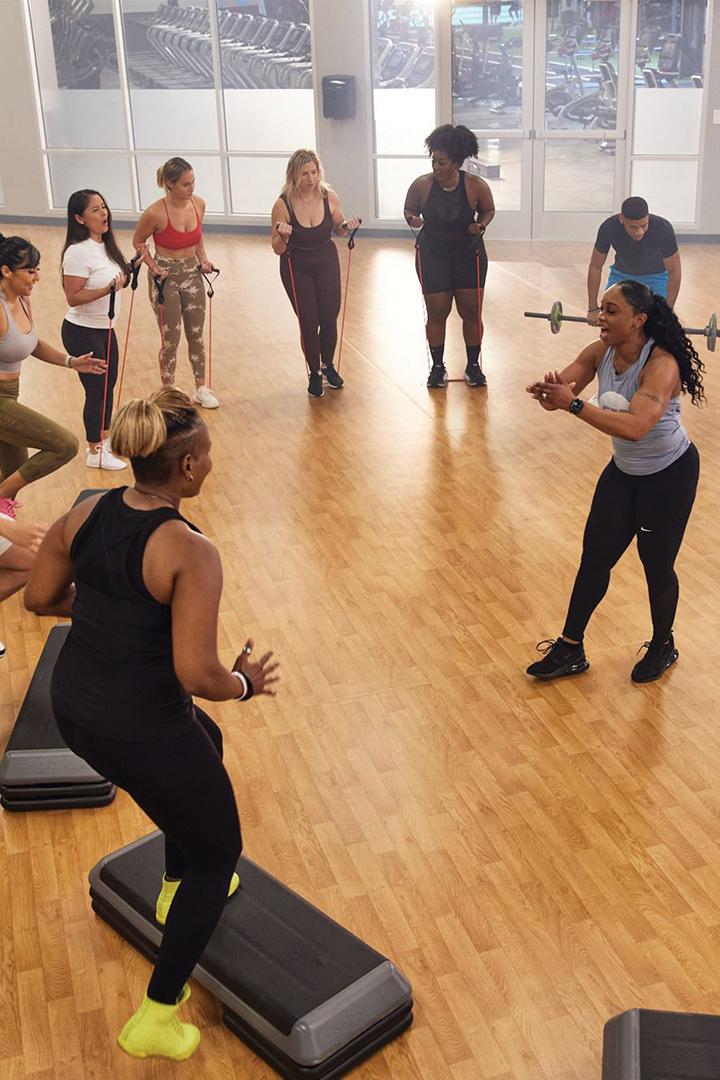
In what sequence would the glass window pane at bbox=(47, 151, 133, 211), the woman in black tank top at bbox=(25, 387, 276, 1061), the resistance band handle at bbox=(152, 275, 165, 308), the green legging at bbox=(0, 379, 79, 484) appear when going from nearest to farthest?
the woman in black tank top at bbox=(25, 387, 276, 1061) < the green legging at bbox=(0, 379, 79, 484) < the resistance band handle at bbox=(152, 275, 165, 308) < the glass window pane at bbox=(47, 151, 133, 211)

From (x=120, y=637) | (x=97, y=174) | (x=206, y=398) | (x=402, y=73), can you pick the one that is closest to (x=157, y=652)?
(x=120, y=637)

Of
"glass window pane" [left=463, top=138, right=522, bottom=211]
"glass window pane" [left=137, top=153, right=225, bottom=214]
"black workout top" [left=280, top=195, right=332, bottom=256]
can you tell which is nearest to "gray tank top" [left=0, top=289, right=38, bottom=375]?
"black workout top" [left=280, top=195, right=332, bottom=256]

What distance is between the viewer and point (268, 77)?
1241 centimetres

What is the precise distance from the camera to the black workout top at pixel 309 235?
6723mm

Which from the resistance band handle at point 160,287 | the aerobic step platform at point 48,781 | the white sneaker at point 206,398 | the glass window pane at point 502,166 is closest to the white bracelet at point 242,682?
→ the aerobic step platform at point 48,781

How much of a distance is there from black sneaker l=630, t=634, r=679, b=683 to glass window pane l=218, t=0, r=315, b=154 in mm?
9692

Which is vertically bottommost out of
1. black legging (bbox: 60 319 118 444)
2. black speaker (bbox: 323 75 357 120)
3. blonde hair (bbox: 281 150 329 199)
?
black legging (bbox: 60 319 118 444)

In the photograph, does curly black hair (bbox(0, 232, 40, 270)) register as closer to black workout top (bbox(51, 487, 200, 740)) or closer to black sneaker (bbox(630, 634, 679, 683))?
black workout top (bbox(51, 487, 200, 740))

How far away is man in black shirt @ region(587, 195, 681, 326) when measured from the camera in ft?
20.6

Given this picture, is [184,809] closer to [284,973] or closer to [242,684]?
[242,684]

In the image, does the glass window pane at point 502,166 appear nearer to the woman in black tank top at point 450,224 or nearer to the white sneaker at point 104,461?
the woman in black tank top at point 450,224

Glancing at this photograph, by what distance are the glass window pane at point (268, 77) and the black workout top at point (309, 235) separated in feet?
20.4

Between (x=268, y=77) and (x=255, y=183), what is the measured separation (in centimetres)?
108

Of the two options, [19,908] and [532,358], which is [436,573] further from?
[532,358]
